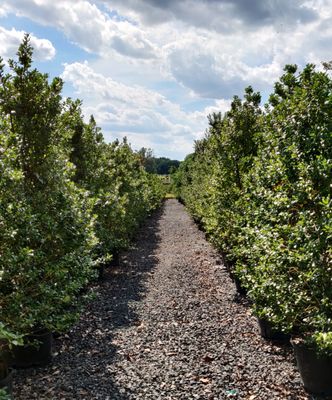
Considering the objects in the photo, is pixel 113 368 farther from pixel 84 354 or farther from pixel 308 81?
pixel 308 81

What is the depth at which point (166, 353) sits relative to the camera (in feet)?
20.6

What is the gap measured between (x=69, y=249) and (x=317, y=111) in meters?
3.76

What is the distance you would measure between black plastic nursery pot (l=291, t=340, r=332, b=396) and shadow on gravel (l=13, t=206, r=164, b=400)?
2.15 meters

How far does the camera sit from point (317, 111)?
17.2ft

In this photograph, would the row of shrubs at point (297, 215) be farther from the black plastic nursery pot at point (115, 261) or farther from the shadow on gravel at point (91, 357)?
the black plastic nursery pot at point (115, 261)

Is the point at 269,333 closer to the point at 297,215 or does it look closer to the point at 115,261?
the point at 297,215

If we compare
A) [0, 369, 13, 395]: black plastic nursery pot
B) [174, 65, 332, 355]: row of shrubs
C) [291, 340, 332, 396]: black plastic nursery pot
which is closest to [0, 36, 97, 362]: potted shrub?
[0, 369, 13, 395]: black plastic nursery pot

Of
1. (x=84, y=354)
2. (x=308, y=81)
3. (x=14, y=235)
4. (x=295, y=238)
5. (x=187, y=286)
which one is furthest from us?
(x=187, y=286)

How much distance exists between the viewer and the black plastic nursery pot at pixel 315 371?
4.92 meters

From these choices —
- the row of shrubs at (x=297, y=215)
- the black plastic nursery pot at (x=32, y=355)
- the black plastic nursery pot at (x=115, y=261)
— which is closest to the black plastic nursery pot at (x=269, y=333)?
the row of shrubs at (x=297, y=215)

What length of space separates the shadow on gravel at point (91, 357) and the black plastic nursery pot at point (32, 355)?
11cm

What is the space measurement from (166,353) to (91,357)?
1.13 meters

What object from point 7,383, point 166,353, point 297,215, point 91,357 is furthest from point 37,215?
point 297,215

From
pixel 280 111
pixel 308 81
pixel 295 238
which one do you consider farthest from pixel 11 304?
pixel 308 81
